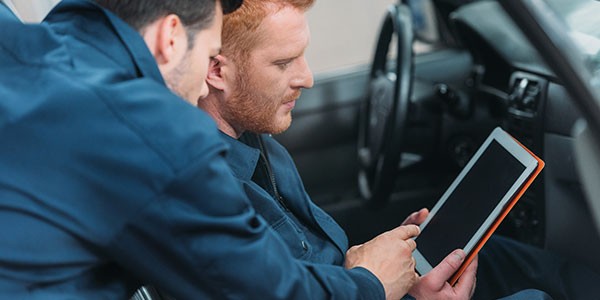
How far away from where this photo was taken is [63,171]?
998 mm

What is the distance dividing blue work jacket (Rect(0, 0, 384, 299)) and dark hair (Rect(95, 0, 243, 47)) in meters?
0.04

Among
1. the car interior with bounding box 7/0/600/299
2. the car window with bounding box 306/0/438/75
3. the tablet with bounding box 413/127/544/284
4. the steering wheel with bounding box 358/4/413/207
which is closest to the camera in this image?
the car interior with bounding box 7/0/600/299

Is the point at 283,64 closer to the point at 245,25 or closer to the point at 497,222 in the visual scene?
the point at 245,25

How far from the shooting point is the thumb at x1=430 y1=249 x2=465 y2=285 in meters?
1.45

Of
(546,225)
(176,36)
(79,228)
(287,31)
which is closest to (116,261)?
(79,228)

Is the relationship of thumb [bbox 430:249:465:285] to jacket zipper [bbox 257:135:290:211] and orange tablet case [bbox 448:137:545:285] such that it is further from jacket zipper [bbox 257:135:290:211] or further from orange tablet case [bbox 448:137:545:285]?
jacket zipper [bbox 257:135:290:211]

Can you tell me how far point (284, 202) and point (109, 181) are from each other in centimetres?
67

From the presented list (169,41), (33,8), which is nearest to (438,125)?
(33,8)

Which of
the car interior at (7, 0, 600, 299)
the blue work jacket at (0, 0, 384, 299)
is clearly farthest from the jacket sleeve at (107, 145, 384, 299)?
the car interior at (7, 0, 600, 299)

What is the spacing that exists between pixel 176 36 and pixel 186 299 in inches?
13.9

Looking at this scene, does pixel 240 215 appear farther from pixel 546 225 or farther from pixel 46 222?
pixel 546 225

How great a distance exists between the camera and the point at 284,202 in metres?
1.63

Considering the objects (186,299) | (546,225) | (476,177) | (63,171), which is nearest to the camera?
(63,171)

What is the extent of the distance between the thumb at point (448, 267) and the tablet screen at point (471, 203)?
56mm
